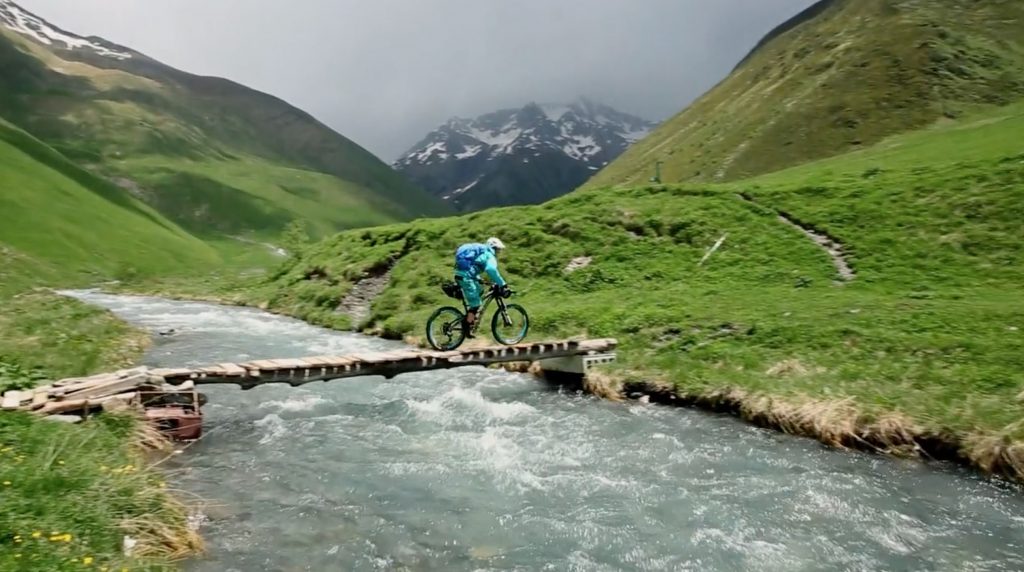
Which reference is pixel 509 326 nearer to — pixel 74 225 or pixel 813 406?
pixel 813 406

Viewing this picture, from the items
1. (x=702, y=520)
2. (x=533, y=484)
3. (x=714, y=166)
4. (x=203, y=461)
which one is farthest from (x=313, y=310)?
(x=714, y=166)

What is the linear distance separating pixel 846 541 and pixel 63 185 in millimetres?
171773

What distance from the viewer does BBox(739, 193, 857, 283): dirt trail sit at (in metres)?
38.0

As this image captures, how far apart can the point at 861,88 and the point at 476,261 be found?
125924mm

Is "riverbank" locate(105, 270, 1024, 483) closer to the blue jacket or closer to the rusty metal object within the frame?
the blue jacket

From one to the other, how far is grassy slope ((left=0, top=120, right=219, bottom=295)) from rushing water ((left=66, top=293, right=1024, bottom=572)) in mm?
72979

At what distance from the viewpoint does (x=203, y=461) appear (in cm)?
1675

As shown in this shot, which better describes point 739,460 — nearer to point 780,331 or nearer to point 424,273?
point 780,331

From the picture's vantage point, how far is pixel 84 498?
34.6 feet

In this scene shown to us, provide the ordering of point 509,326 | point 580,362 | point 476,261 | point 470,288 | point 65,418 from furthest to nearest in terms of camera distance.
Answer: point 509,326 → point 580,362 → point 470,288 → point 476,261 → point 65,418

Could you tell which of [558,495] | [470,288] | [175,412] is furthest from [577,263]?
[558,495]

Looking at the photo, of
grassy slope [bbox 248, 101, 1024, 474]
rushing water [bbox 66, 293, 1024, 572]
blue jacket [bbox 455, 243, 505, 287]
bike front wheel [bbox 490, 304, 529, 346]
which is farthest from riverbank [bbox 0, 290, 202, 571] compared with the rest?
grassy slope [bbox 248, 101, 1024, 474]

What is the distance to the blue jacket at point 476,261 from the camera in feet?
78.9

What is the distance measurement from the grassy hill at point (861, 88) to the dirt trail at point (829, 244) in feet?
233
